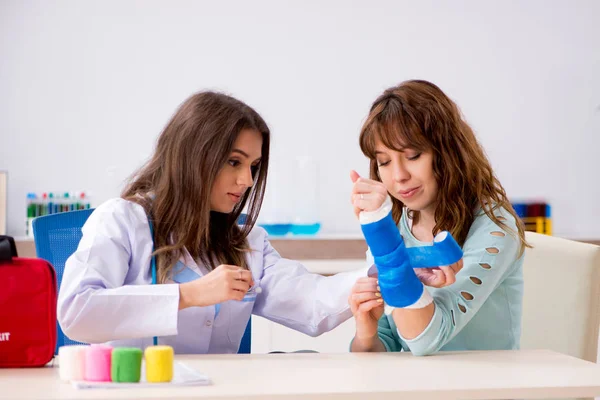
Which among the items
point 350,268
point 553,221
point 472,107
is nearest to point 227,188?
point 350,268

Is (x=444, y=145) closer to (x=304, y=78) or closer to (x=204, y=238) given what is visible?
(x=204, y=238)

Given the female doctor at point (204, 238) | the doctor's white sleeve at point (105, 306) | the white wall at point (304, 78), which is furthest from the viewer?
the white wall at point (304, 78)

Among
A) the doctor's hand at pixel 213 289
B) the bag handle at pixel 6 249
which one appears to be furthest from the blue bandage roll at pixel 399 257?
the bag handle at pixel 6 249

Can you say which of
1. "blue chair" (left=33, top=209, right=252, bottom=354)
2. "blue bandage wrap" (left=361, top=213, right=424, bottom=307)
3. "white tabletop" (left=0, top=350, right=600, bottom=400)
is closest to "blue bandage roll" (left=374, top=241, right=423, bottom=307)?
"blue bandage wrap" (left=361, top=213, right=424, bottom=307)

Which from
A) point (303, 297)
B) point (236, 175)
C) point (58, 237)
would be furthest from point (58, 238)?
point (303, 297)

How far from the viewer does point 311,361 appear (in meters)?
1.29

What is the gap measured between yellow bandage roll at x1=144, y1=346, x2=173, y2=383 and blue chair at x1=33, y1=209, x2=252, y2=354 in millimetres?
746

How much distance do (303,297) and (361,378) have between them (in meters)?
0.60

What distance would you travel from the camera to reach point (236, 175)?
171 centimetres

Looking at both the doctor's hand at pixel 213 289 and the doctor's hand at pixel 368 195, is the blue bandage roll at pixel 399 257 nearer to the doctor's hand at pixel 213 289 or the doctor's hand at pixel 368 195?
the doctor's hand at pixel 368 195

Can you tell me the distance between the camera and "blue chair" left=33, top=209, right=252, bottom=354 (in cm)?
173

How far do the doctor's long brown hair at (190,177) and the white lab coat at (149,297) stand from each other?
4 cm

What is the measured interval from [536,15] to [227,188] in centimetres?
247

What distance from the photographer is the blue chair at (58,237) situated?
173 centimetres
